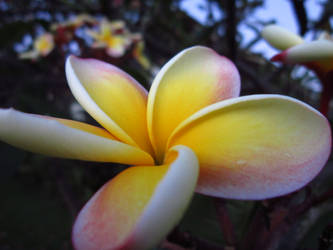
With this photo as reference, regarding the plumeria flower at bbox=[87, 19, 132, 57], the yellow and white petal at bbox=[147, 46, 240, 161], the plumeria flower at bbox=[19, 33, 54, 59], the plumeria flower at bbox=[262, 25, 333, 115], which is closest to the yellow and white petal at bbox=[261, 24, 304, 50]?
the plumeria flower at bbox=[262, 25, 333, 115]

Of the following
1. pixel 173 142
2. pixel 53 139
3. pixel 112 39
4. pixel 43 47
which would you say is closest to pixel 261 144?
pixel 173 142

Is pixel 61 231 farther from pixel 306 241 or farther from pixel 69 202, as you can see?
pixel 306 241

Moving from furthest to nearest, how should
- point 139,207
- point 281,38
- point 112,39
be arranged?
point 112,39 < point 281,38 < point 139,207

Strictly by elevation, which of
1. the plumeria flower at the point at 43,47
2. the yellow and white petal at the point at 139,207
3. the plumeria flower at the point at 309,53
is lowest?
the plumeria flower at the point at 43,47

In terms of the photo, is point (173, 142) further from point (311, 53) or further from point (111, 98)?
point (311, 53)

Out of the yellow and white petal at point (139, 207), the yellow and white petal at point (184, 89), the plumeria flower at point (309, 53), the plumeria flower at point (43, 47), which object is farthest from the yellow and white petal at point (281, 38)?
the plumeria flower at point (43, 47)

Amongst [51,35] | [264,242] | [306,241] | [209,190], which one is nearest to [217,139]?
[209,190]

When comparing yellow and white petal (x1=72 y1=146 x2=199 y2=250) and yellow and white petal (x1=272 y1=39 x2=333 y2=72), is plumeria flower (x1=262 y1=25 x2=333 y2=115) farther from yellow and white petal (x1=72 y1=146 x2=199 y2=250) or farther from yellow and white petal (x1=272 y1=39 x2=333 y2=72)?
yellow and white petal (x1=72 y1=146 x2=199 y2=250)

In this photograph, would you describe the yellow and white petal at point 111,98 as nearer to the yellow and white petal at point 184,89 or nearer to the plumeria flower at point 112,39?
the yellow and white petal at point 184,89
